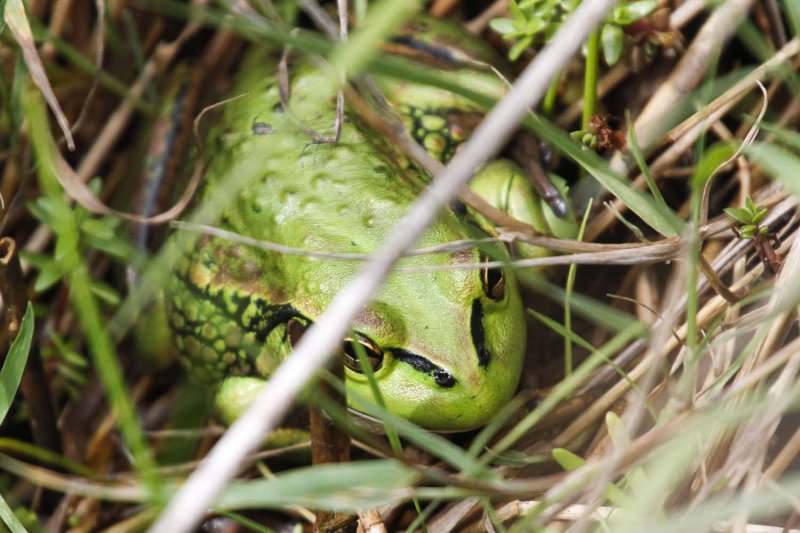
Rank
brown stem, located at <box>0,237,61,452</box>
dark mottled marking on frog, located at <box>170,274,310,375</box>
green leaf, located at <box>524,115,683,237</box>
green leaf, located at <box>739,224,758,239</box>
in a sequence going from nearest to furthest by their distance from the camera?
1. green leaf, located at <box>524,115,683,237</box>
2. green leaf, located at <box>739,224,758,239</box>
3. brown stem, located at <box>0,237,61,452</box>
4. dark mottled marking on frog, located at <box>170,274,310,375</box>

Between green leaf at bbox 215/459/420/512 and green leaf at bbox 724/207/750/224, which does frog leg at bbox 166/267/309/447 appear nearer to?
green leaf at bbox 215/459/420/512

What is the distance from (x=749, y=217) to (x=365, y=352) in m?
0.85

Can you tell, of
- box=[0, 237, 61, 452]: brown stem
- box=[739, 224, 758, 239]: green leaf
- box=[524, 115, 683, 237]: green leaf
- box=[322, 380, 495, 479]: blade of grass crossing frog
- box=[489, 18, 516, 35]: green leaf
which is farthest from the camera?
box=[489, 18, 516, 35]: green leaf

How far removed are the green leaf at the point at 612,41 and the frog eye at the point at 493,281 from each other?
619 millimetres

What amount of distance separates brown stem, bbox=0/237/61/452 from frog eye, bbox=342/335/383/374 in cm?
79

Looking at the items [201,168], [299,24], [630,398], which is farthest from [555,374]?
[299,24]

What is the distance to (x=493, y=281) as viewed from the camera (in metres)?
1.74

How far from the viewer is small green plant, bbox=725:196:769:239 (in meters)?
1.68

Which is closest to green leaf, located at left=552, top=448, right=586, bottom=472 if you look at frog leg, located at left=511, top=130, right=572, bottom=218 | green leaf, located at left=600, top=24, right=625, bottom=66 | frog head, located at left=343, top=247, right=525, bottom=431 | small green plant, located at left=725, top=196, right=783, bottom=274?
frog head, located at left=343, top=247, right=525, bottom=431

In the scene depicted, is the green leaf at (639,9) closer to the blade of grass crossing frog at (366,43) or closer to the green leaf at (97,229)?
the blade of grass crossing frog at (366,43)

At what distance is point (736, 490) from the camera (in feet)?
5.00

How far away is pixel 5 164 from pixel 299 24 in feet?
3.36

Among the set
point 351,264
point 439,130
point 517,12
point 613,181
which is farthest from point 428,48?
point 613,181

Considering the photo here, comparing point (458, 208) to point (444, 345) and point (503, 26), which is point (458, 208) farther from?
point (503, 26)
